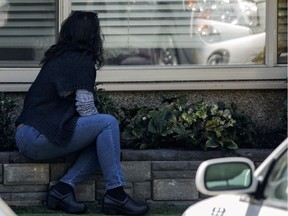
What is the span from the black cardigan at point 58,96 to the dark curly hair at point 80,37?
82 millimetres

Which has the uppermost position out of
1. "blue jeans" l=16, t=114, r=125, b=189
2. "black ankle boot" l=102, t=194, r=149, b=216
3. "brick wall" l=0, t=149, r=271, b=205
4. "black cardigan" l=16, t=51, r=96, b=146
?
"black cardigan" l=16, t=51, r=96, b=146

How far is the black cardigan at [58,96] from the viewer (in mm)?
7102

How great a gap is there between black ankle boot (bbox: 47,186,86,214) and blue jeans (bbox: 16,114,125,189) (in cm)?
11

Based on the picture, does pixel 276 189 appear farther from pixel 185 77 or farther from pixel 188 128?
pixel 185 77

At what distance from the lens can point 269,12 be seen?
337 inches

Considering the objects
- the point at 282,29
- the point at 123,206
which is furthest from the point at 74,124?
the point at 282,29

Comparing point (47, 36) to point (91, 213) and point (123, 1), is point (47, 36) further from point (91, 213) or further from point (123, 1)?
point (91, 213)

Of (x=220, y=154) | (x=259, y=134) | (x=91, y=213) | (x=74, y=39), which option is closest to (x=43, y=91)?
(x=74, y=39)

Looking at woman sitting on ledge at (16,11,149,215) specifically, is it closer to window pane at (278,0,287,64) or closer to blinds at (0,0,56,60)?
blinds at (0,0,56,60)

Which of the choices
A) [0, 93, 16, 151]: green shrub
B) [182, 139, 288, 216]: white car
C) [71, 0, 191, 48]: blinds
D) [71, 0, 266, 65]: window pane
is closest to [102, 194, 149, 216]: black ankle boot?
[0, 93, 16, 151]: green shrub

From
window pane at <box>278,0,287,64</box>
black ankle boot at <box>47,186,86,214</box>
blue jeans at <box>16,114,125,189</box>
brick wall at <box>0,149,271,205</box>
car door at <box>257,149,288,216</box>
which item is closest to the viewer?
car door at <box>257,149,288,216</box>

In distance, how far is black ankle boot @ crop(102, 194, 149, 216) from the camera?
23.6 feet

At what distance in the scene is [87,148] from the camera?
7.30 m

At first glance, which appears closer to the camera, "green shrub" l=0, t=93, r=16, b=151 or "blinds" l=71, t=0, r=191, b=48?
"green shrub" l=0, t=93, r=16, b=151
